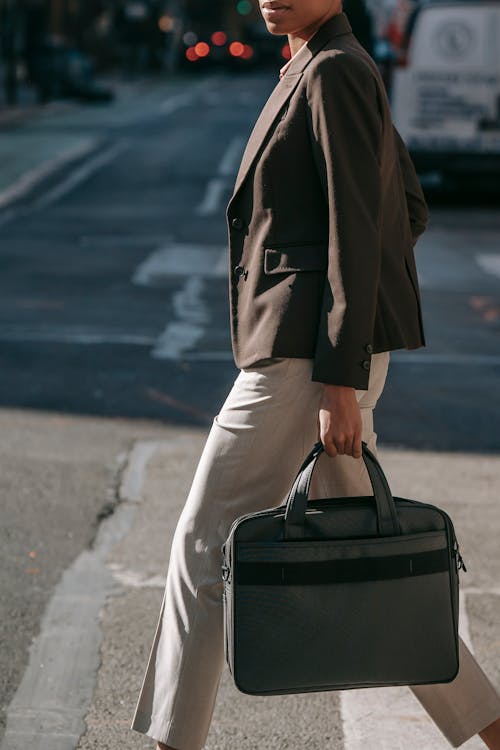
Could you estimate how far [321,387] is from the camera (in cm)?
304

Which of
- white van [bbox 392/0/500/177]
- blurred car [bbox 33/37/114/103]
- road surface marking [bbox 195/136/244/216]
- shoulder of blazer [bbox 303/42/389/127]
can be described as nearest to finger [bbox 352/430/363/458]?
shoulder of blazer [bbox 303/42/389/127]

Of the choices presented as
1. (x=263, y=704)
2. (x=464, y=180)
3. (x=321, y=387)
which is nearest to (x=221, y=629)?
(x=321, y=387)

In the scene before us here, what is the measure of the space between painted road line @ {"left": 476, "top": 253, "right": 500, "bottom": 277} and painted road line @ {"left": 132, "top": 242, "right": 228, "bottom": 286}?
2.51 m

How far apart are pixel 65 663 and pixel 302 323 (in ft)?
5.43

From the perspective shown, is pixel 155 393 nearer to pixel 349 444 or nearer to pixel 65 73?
pixel 349 444

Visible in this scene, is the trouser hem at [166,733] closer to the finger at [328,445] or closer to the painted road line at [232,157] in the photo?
the finger at [328,445]

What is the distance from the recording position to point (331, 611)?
2902 mm

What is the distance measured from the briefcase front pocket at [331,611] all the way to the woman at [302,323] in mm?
215

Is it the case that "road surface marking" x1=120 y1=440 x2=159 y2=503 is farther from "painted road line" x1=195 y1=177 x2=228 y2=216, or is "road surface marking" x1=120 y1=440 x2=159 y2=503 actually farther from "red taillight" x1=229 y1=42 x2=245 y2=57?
"red taillight" x1=229 y1=42 x2=245 y2=57

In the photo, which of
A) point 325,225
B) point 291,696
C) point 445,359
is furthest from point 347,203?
point 445,359

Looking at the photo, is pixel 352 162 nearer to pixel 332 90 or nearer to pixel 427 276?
pixel 332 90

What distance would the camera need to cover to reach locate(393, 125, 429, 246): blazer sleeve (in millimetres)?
3262

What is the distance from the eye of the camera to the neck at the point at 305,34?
307cm

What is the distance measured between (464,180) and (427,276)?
22.4ft
